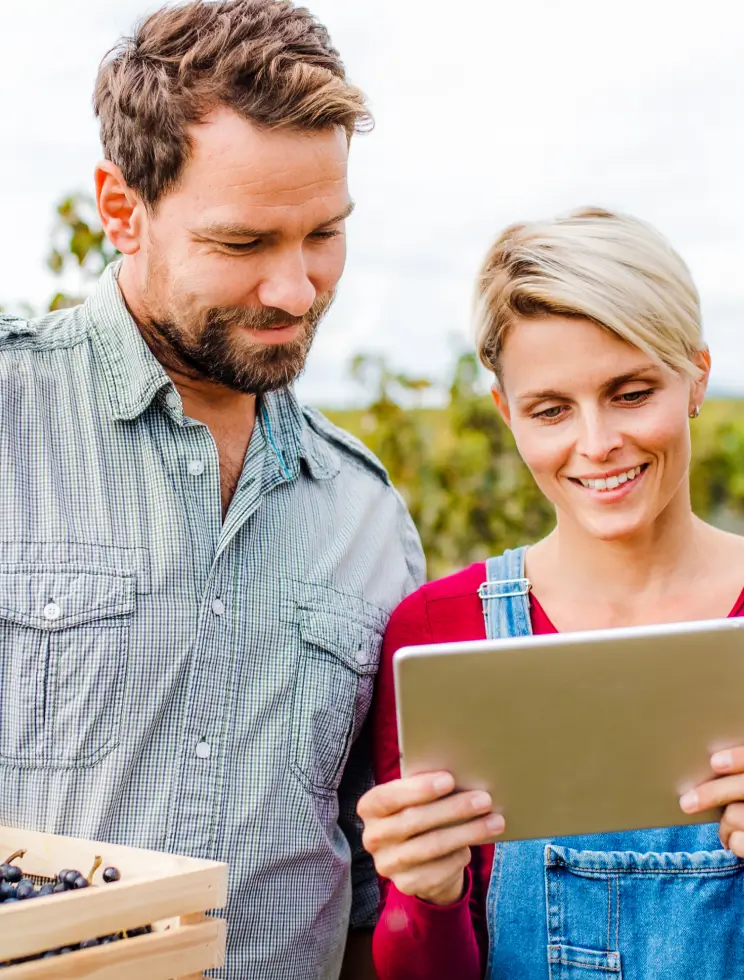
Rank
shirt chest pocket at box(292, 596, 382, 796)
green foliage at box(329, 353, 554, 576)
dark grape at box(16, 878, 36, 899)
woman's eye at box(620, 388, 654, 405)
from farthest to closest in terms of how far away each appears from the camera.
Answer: green foliage at box(329, 353, 554, 576), shirt chest pocket at box(292, 596, 382, 796), woman's eye at box(620, 388, 654, 405), dark grape at box(16, 878, 36, 899)

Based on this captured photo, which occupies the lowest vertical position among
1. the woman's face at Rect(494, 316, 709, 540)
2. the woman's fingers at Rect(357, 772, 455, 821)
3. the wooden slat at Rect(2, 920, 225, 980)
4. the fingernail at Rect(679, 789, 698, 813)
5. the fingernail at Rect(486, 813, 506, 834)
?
the wooden slat at Rect(2, 920, 225, 980)

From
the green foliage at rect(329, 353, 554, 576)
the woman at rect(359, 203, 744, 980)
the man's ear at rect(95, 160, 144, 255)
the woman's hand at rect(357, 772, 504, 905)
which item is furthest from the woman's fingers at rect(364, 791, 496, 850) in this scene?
the green foliage at rect(329, 353, 554, 576)

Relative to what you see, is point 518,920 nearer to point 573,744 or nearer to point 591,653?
point 573,744

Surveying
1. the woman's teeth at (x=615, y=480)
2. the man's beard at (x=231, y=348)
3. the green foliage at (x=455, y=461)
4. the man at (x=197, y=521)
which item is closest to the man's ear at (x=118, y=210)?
the man at (x=197, y=521)

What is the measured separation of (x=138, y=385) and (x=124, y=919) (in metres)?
1.00

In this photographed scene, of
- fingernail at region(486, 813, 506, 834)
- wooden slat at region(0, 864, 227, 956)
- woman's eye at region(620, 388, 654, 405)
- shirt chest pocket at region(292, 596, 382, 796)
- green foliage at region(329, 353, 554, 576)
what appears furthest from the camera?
green foliage at region(329, 353, 554, 576)

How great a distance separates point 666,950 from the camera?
1764 mm

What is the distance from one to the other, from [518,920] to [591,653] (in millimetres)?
640

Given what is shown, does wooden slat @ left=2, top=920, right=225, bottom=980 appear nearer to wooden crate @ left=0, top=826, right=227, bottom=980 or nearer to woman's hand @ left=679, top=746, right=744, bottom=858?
wooden crate @ left=0, top=826, right=227, bottom=980

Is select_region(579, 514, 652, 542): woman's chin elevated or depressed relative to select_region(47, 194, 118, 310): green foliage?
depressed

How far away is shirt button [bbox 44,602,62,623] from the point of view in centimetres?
192

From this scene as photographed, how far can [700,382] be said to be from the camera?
1981 mm

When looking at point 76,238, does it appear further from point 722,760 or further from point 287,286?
point 722,760

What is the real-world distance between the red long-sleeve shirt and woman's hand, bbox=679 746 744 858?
42 cm
